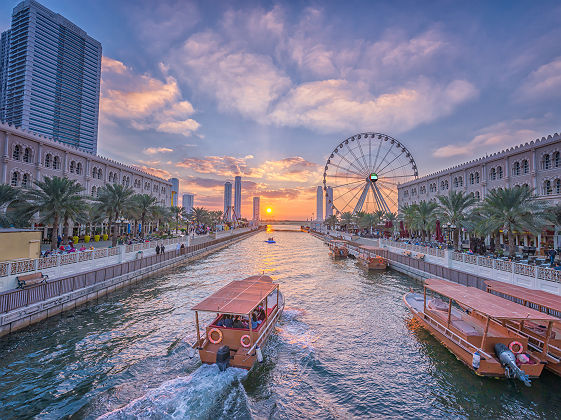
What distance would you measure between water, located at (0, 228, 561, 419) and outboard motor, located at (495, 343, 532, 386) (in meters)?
0.54

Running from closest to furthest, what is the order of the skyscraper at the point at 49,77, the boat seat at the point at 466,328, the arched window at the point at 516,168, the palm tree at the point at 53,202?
the boat seat at the point at 466,328
the palm tree at the point at 53,202
the arched window at the point at 516,168
the skyscraper at the point at 49,77

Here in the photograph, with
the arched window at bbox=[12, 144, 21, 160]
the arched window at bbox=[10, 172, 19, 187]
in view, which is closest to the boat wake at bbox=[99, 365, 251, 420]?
the arched window at bbox=[10, 172, 19, 187]

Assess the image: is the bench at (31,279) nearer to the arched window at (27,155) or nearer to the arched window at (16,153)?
the arched window at (16,153)

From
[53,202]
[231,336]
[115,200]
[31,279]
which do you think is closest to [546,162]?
[231,336]

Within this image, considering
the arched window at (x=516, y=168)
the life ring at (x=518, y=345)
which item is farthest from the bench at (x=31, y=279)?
the arched window at (x=516, y=168)

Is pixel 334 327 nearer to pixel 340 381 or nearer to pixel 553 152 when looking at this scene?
pixel 340 381

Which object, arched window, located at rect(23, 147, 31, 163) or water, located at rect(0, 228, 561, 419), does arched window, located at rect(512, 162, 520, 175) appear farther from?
arched window, located at rect(23, 147, 31, 163)

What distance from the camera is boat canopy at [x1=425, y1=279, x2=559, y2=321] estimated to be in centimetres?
1052

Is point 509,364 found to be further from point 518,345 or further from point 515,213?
Answer: point 515,213

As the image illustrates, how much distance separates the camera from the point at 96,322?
647 inches

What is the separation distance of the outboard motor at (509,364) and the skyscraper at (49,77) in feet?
456

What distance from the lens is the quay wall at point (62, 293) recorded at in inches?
556

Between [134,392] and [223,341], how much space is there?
11.7ft

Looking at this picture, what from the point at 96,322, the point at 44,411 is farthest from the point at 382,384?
the point at 96,322
